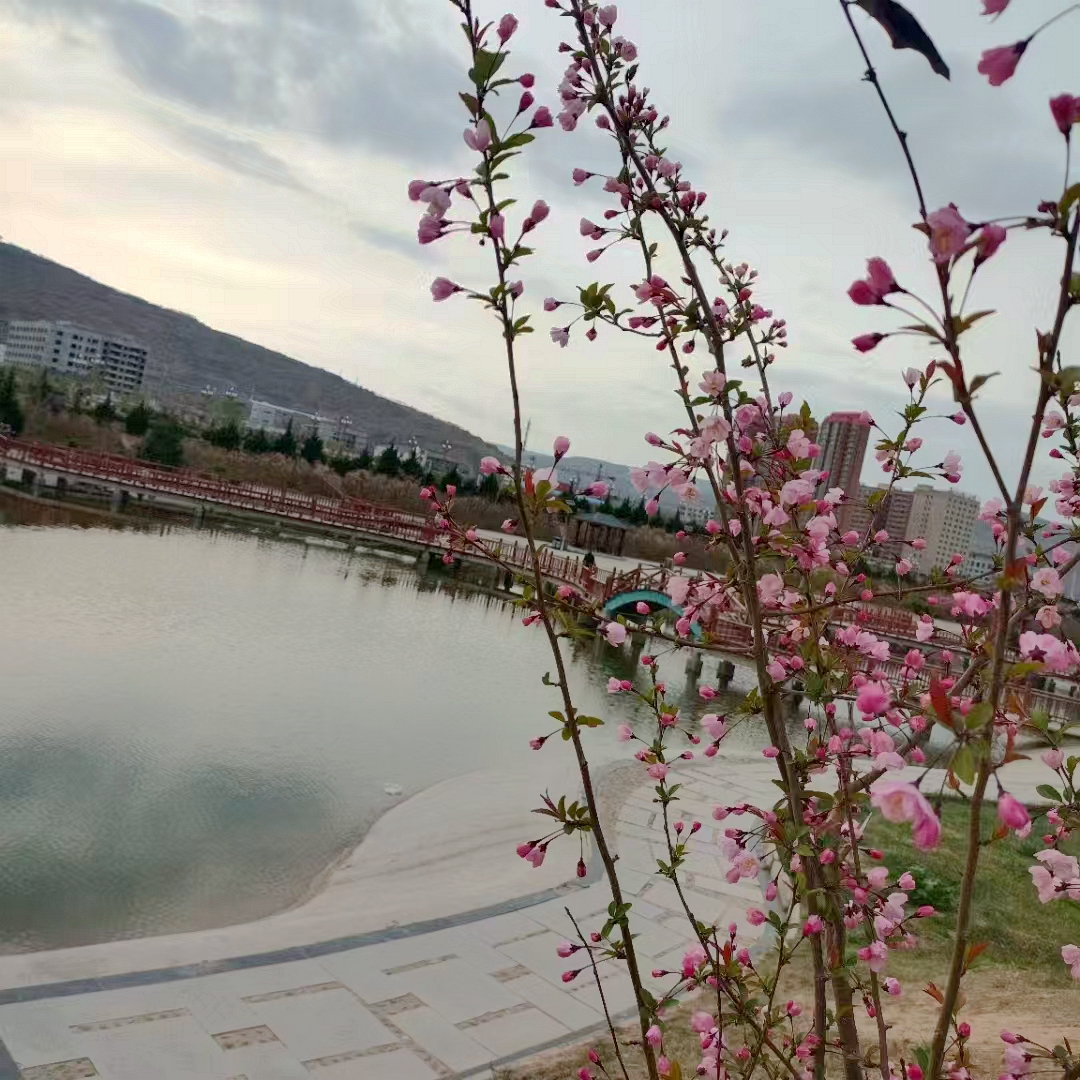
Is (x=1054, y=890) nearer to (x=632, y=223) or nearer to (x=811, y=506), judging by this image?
(x=811, y=506)

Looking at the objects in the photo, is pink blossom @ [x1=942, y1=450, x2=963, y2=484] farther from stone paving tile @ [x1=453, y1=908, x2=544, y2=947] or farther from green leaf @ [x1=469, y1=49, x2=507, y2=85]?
stone paving tile @ [x1=453, y1=908, x2=544, y2=947]

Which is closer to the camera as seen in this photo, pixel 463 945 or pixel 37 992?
pixel 37 992

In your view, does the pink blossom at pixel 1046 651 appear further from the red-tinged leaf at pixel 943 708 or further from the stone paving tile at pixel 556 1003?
the stone paving tile at pixel 556 1003

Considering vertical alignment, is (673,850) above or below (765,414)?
below

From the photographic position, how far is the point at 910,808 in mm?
909

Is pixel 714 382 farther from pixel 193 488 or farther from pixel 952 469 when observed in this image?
pixel 193 488

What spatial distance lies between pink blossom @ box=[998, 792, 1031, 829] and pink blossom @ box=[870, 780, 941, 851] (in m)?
0.08

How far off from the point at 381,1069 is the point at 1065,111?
11.6ft

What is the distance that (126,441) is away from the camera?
120 feet

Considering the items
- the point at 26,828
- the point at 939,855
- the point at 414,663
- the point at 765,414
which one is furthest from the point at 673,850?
the point at 414,663

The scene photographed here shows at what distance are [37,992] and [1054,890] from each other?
11.3 feet

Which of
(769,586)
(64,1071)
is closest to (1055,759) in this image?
(769,586)

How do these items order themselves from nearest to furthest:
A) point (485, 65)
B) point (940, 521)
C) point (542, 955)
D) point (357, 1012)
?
point (485, 65) < point (357, 1012) < point (542, 955) < point (940, 521)

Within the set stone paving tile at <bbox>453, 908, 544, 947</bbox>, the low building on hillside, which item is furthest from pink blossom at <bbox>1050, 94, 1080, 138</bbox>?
the low building on hillside
